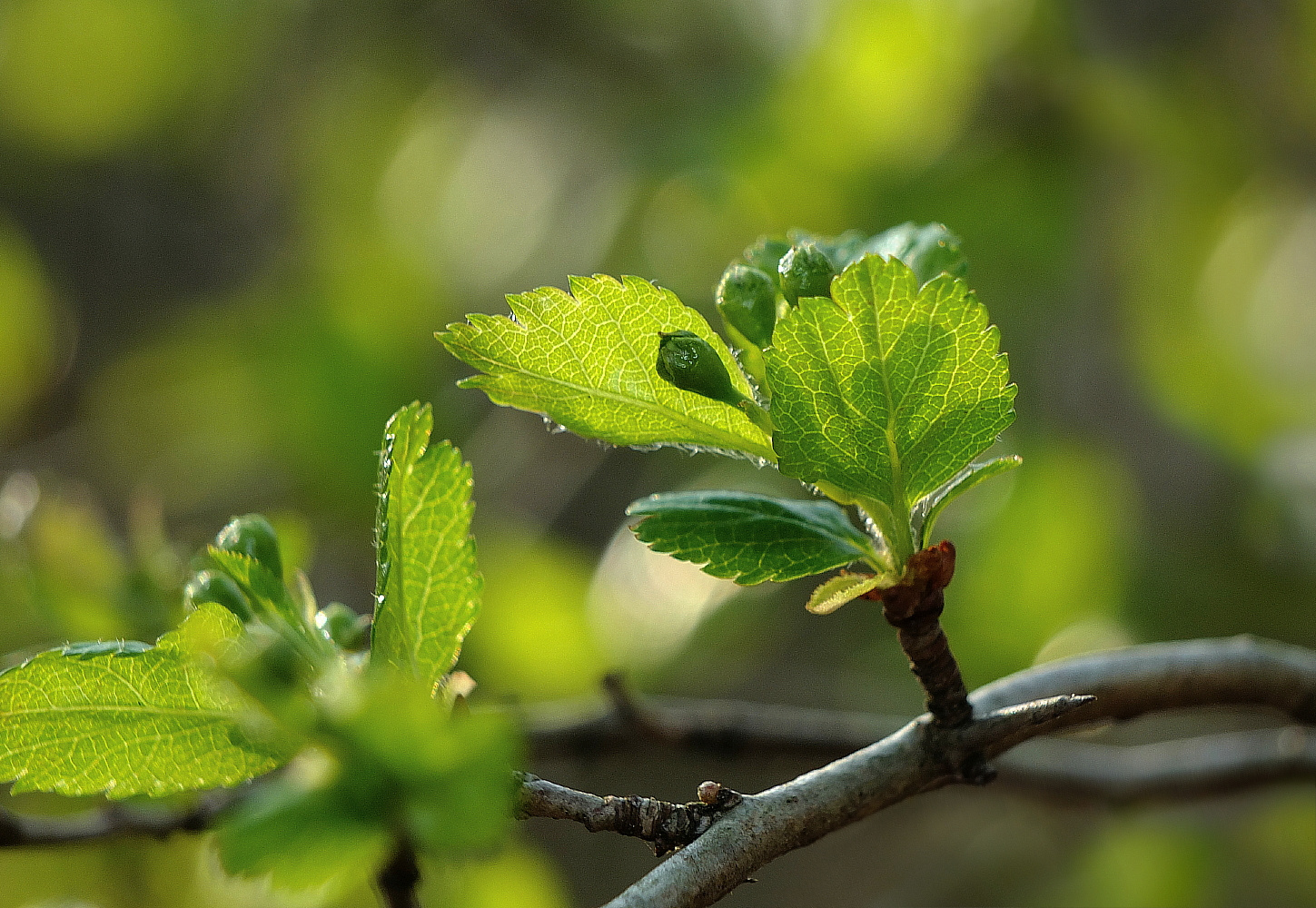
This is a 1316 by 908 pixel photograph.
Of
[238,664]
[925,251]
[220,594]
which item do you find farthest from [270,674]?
[925,251]

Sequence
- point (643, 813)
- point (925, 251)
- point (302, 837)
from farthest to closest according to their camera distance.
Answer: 1. point (925, 251)
2. point (643, 813)
3. point (302, 837)

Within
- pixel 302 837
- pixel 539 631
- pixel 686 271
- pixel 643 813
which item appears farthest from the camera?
pixel 686 271

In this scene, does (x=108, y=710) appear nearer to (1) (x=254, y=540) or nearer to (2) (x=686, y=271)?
(1) (x=254, y=540)

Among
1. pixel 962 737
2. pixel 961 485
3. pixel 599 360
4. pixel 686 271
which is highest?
pixel 686 271

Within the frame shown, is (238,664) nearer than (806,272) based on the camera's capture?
Yes

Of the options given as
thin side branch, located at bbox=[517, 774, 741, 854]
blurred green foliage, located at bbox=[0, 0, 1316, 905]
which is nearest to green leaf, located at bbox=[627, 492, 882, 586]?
thin side branch, located at bbox=[517, 774, 741, 854]

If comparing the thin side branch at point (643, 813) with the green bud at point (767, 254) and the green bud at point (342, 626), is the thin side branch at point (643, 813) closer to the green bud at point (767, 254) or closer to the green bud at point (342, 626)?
the green bud at point (342, 626)

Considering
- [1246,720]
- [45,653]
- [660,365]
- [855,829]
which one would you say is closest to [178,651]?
[45,653]

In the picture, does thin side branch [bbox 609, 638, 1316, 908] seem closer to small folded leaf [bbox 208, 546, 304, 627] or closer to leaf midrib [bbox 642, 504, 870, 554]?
leaf midrib [bbox 642, 504, 870, 554]
